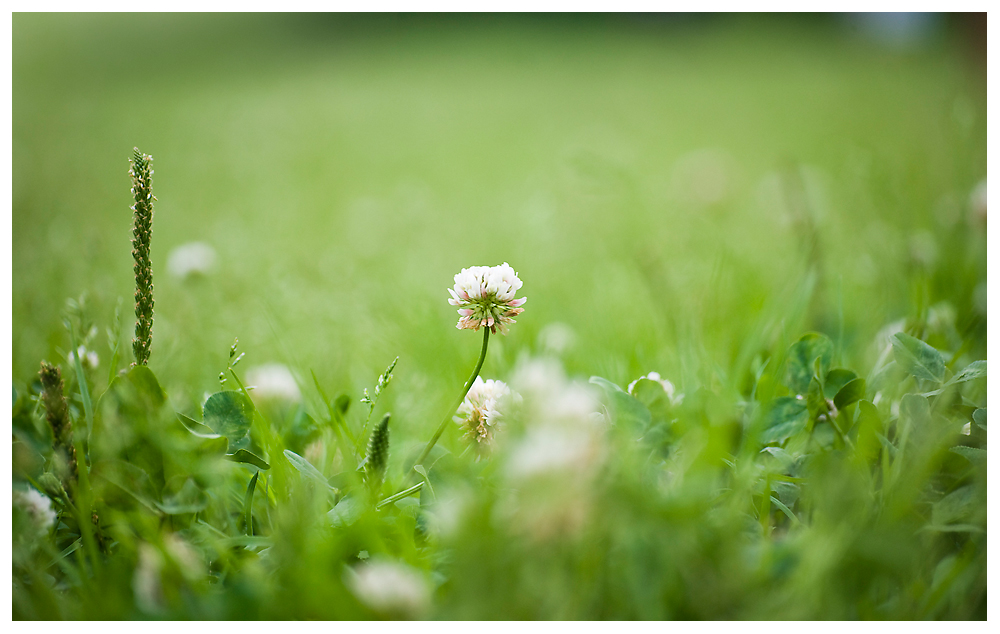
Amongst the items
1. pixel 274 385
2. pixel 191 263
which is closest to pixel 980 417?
pixel 274 385

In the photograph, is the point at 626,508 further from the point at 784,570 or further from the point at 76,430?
the point at 76,430

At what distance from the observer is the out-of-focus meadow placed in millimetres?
971

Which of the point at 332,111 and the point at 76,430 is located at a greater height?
the point at 332,111

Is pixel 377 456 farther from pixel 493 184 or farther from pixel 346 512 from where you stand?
pixel 493 184

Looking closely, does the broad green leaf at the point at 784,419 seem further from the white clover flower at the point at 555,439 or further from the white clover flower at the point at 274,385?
the white clover flower at the point at 274,385

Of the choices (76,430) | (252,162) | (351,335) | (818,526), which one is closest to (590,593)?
(818,526)

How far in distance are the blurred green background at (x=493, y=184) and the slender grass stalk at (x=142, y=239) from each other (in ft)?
0.77

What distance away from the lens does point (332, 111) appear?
9.63 feet

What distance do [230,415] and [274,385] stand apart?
222mm

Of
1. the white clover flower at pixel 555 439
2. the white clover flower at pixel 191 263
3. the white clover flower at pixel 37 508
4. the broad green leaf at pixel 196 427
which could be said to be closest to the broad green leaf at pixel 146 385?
the broad green leaf at pixel 196 427

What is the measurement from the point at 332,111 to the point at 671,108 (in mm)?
1554

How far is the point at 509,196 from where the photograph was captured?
2.12 metres

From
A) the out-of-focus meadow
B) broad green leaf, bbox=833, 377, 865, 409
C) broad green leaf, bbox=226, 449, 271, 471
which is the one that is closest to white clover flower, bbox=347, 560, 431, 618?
the out-of-focus meadow
